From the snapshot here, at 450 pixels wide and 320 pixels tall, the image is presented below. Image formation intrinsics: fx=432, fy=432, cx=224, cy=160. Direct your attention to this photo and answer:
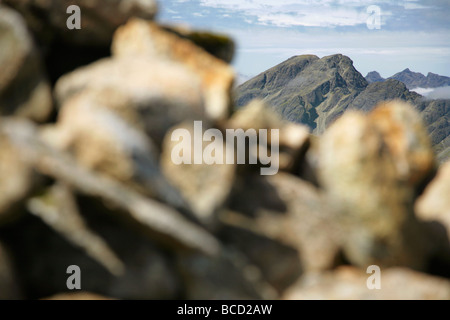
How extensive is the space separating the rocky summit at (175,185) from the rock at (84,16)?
37mm

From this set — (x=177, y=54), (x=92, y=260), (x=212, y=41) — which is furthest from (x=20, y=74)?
(x=212, y=41)

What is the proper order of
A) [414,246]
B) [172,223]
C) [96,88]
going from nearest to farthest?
1. [172,223]
2. [96,88]
3. [414,246]

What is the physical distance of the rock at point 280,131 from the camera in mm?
10915

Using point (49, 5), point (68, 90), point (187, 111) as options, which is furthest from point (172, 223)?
point (49, 5)

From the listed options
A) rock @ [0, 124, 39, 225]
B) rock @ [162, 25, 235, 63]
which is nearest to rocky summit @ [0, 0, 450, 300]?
rock @ [0, 124, 39, 225]

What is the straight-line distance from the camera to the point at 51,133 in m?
8.62

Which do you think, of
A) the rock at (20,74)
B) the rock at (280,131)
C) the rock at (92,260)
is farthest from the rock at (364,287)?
the rock at (20,74)

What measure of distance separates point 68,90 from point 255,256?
5.69 meters

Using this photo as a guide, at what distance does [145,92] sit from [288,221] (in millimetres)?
4257

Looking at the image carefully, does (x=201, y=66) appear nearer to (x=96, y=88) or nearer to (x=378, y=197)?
(x=96, y=88)

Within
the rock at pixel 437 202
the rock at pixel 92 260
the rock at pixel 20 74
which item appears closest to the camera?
the rock at pixel 92 260

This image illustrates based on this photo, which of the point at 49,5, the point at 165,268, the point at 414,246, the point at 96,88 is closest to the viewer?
the point at 165,268

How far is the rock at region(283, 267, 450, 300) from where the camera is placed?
8594 millimetres

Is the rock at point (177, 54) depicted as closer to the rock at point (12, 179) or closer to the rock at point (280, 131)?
the rock at point (280, 131)
